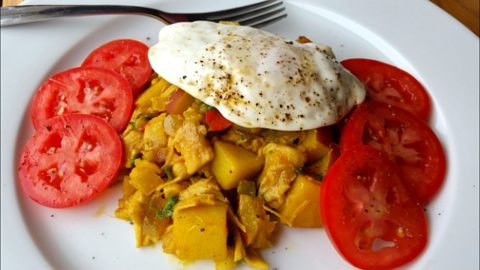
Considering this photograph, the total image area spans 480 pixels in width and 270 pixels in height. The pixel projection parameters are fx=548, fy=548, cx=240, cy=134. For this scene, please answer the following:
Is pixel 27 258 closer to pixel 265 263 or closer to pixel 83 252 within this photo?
pixel 83 252

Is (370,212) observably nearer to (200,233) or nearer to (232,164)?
(232,164)

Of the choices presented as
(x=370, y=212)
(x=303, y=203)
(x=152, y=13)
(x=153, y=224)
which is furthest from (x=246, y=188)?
(x=152, y=13)

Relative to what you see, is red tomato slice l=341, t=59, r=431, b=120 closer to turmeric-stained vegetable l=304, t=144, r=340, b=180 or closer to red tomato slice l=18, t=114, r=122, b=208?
turmeric-stained vegetable l=304, t=144, r=340, b=180

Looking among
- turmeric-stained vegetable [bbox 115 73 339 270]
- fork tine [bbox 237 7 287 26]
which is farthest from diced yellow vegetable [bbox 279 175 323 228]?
fork tine [bbox 237 7 287 26]

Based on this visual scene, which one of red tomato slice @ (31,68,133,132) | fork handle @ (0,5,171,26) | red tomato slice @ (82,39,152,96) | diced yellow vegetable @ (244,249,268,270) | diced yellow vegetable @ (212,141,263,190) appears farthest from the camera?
fork handle @ (0,5,171,26)

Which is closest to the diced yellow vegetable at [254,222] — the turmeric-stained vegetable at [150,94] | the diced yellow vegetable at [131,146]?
the diced yellow vegetable at [131,146]

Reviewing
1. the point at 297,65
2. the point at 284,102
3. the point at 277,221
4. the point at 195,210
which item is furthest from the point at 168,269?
the point at 297,65
